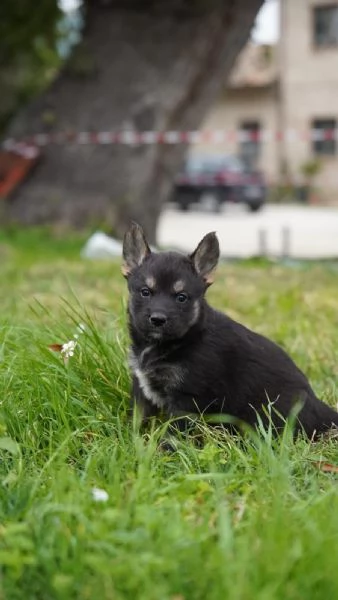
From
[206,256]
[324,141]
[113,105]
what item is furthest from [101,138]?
[324,141]

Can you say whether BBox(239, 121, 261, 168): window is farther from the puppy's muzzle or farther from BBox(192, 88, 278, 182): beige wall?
the puppy's muzzle

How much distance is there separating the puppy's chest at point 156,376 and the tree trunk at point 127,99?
10.5 meters

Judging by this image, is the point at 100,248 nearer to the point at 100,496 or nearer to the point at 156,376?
the point at 156,376

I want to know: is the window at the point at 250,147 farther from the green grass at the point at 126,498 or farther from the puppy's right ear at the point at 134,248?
the puppy's right ear at the point at 134,248

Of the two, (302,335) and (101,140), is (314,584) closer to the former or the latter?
(302,335)

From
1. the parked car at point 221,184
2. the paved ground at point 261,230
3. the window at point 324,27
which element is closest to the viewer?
the paved ground at point 261,230

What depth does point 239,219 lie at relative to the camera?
106 ft

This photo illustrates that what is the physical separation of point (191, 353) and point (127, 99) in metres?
11.4

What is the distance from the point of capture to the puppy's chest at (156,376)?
4531 millimetres

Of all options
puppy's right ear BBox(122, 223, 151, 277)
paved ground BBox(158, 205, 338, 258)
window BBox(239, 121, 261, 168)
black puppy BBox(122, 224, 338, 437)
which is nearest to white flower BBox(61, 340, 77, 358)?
black puppy BBox(122, 224, 338, 437)

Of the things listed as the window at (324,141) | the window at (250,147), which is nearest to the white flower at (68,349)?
the window at (324,141)

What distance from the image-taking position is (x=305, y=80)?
41.3 m

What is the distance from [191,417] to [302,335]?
2517 millimetres

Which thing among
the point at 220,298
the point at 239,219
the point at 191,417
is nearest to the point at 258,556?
the point at 191,417
